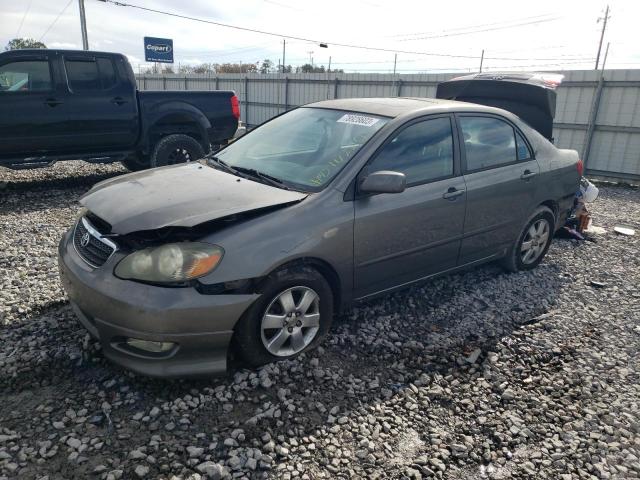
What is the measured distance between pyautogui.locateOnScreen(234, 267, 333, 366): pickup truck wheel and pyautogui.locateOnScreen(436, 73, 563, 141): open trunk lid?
13.5 feet

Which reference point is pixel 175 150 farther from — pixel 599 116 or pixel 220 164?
pixel 599 116

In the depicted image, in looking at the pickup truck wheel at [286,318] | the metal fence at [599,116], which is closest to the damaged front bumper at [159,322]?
the pickup truck wheel at [286,318]

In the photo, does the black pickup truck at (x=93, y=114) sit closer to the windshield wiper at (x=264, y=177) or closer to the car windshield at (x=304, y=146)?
the car windshield at (x=304, y=146)

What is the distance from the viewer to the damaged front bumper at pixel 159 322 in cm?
255

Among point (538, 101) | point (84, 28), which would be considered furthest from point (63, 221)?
point (84, 28)

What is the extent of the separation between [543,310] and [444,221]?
4.16ft

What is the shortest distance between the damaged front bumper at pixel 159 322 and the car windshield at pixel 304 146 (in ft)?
3.46

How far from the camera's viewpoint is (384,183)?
3107 mm

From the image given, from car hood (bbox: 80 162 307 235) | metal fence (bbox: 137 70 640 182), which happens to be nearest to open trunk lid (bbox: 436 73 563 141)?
car hood (bbox: 80 162 307 235)

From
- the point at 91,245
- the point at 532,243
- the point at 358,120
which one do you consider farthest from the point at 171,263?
the point at 532,243

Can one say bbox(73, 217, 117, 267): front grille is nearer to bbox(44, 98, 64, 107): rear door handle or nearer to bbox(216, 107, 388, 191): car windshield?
bbox(216, 107, 388, 191): car windshield

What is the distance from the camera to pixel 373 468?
2373mm

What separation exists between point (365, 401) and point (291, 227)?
1140 millimetres

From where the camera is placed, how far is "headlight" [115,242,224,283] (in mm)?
2615
